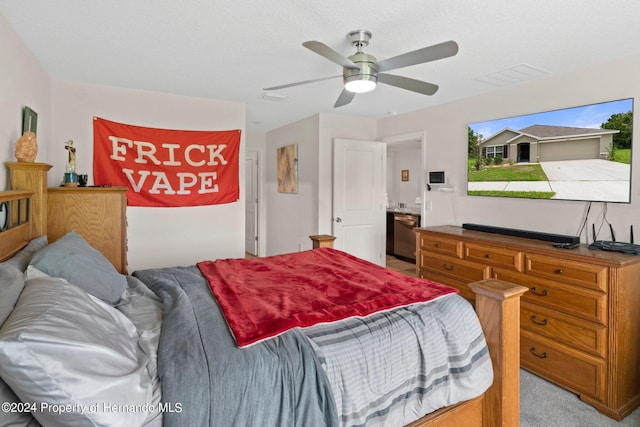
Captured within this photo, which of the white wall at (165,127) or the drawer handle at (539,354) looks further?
the white wall at (165,127)

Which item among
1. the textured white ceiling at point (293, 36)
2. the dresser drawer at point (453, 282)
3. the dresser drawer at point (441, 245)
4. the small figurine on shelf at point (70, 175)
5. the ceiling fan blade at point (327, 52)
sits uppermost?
the textured white ceiling at point (293, 36)

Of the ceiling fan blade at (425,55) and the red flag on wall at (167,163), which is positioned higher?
the ceiling fan blade at (425,55)

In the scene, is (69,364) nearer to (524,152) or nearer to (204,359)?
(204,359)

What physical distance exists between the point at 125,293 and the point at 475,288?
1757mm

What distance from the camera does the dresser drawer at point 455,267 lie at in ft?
9.57

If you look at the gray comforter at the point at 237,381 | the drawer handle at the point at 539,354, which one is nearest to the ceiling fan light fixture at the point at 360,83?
the gray comforter at the point at 237,381

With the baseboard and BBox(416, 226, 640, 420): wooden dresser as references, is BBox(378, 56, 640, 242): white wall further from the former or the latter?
BBox(416, 226, 640, 420): wooden dresser

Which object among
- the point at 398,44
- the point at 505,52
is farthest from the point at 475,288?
the point at 505,52

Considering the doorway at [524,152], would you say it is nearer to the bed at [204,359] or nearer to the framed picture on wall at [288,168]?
the bed at [204,359]

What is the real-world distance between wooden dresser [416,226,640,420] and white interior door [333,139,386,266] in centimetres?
206

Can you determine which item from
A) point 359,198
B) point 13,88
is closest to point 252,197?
point 359,198

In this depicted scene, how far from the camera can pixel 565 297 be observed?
2316 mm

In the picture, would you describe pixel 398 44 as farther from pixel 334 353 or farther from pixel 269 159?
pixel 269 159

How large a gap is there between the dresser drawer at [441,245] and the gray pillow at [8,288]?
3011mm
